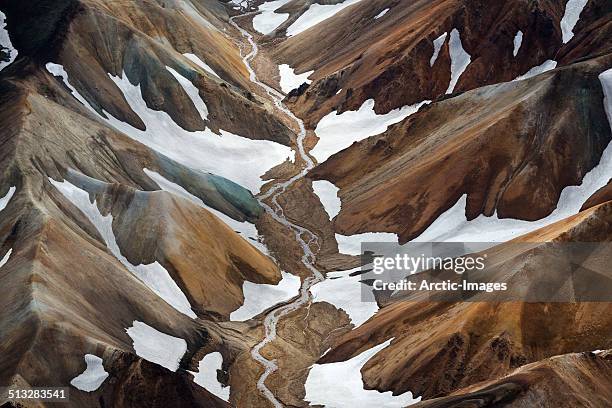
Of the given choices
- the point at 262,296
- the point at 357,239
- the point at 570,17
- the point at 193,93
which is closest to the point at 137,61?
the point at 193,93

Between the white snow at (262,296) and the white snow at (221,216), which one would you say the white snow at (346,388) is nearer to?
the white snow at (262,296)

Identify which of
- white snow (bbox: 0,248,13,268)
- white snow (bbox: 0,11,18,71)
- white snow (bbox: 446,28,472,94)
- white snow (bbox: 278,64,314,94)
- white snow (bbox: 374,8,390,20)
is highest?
white snow (bbox: 446,28,472,94)

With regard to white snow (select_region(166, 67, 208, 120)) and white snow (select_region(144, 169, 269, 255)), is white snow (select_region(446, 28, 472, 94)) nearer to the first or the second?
white snow (select_region(166, 67, 208, 120))

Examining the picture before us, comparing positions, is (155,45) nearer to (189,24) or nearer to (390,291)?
(189,24)

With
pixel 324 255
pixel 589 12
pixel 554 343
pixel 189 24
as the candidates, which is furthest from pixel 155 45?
pixel 554 343

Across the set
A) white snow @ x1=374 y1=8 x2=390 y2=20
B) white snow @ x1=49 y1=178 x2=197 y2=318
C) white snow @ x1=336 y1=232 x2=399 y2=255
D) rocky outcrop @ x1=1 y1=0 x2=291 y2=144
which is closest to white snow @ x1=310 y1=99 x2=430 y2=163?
rocky outcrop @ x1=1 y1=0 x2=291 y2=144

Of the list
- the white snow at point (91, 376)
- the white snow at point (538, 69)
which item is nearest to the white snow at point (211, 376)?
the white snow at point (91, 376)
